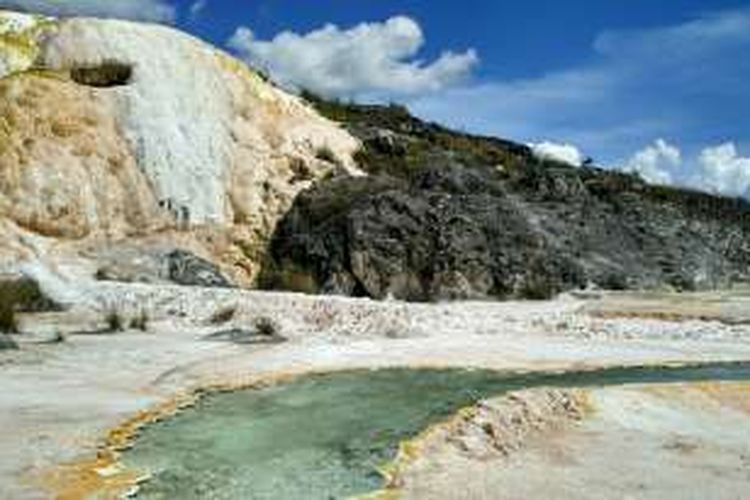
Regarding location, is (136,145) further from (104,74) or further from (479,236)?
(479,236)

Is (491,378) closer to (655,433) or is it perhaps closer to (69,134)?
(655,433)

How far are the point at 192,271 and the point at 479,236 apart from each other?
896 centimetres

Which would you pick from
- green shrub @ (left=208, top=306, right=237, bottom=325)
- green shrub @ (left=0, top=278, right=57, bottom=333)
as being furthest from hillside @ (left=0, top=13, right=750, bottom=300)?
green shrub @ (left=208, top=306, right=237, bottom=325)

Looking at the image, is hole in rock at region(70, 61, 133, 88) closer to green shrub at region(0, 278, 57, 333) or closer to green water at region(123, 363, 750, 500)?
green shrub at region(0, 278, 57, 333)

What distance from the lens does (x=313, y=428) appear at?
16922 mm

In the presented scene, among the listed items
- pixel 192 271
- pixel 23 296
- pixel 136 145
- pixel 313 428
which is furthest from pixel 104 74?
pixel 313 428

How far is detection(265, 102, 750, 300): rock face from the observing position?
37969mm

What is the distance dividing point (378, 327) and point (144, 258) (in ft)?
34.9

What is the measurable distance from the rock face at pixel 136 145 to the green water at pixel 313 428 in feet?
51.2

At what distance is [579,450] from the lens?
49.8 ft

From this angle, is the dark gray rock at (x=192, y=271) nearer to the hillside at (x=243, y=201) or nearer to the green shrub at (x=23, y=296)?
the hillside at (x=243, y=201)

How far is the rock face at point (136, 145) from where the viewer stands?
36.3 metres

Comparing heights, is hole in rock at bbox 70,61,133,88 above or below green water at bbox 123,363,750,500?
above

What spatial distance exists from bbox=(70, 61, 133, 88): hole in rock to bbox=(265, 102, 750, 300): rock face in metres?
6.61
